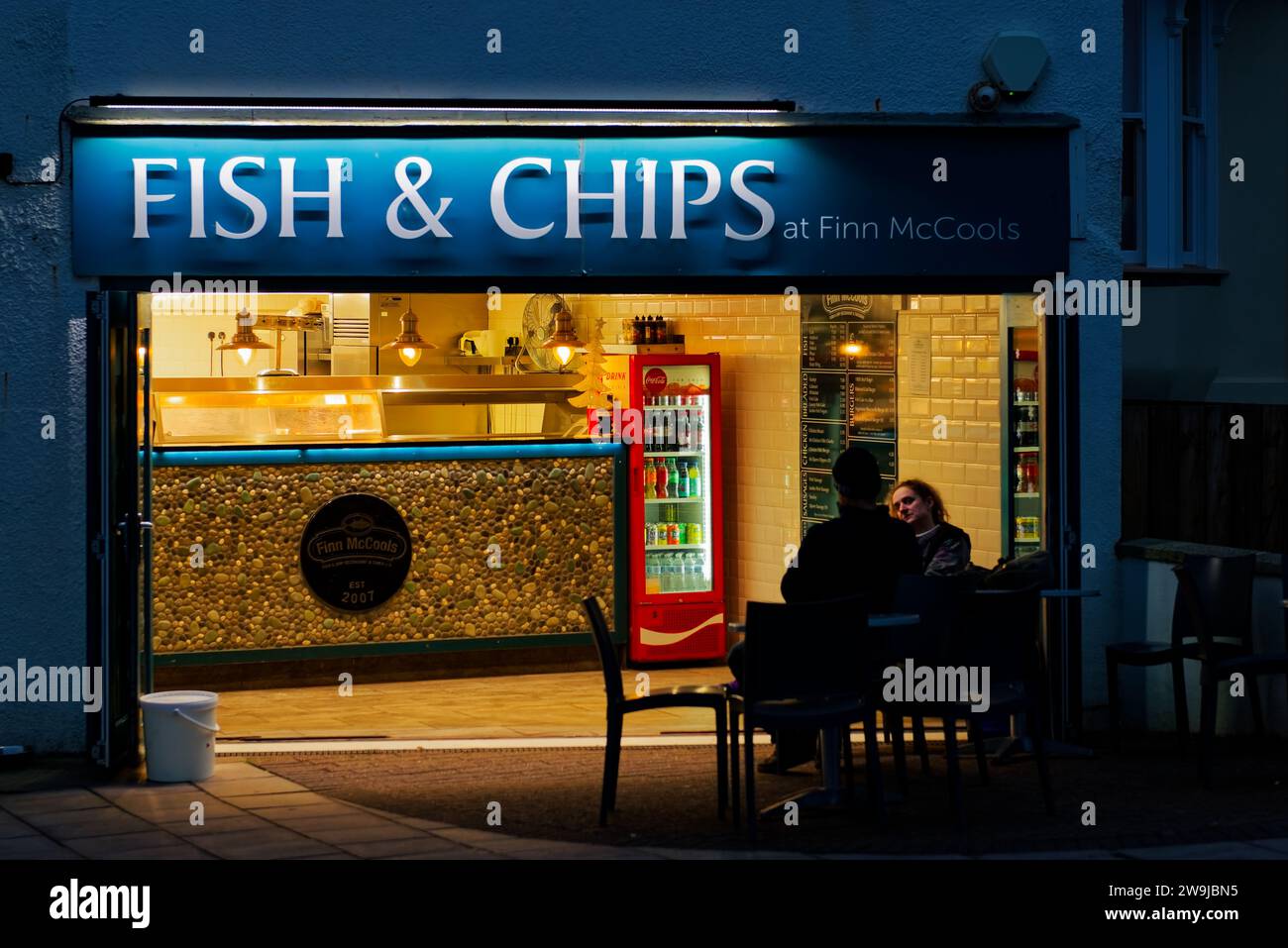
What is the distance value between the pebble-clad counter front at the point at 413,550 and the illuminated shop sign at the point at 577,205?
97.7 inches

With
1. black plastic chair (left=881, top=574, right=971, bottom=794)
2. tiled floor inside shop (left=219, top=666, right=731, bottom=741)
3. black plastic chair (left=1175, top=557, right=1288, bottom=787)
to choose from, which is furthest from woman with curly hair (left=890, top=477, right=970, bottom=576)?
tiled floor inside shop (left=219, top=666, right=731, bottom=741)

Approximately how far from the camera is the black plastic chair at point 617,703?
7.63 metres

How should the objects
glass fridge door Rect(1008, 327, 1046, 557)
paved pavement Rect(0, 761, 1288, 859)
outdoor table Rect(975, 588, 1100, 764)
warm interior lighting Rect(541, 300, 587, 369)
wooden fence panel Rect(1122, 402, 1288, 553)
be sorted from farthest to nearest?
1. warm interior lighting Rect(541, 300, 587, 369)
2. wooden fence panel Rect(1122, 402, 1288, 553)
3. glass fridge door Rect(1008, 327, 1046, 557)
4. outdoor table Rect(975, 588, 1100, 764)
5. paved pavement Rect(0, 761, 1288, 859)

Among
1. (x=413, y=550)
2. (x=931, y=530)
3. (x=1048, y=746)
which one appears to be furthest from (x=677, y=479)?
(x=1048, y=746)

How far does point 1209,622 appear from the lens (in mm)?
→ 9078

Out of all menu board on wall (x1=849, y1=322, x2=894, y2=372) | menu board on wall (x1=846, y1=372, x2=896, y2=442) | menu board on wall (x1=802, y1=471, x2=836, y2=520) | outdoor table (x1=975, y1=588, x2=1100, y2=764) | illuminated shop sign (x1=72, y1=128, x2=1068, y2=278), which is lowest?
outdoor table (x1=975, y1=588, x2=1100, y2=764)

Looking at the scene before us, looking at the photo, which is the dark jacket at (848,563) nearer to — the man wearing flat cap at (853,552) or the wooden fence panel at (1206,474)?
the man wearing flat cap at (853,552)

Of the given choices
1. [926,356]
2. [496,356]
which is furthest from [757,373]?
[496,356]

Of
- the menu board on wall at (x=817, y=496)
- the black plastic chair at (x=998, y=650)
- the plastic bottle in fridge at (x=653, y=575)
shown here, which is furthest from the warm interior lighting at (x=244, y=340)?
the black plastic chair at (x=998, y=650)

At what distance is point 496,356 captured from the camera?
1534cm

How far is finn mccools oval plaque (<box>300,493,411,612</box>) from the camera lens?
1136 centimetres

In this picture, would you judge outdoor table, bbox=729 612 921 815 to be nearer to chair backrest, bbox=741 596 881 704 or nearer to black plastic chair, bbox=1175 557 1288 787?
chair backrest, bbox=741 596 881 704

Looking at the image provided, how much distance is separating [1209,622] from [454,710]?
427 centimetres

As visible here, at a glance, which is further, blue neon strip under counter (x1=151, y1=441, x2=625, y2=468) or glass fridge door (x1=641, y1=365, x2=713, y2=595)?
glass fridge door (x1=641, y1=365, x2=713, y2=595)
